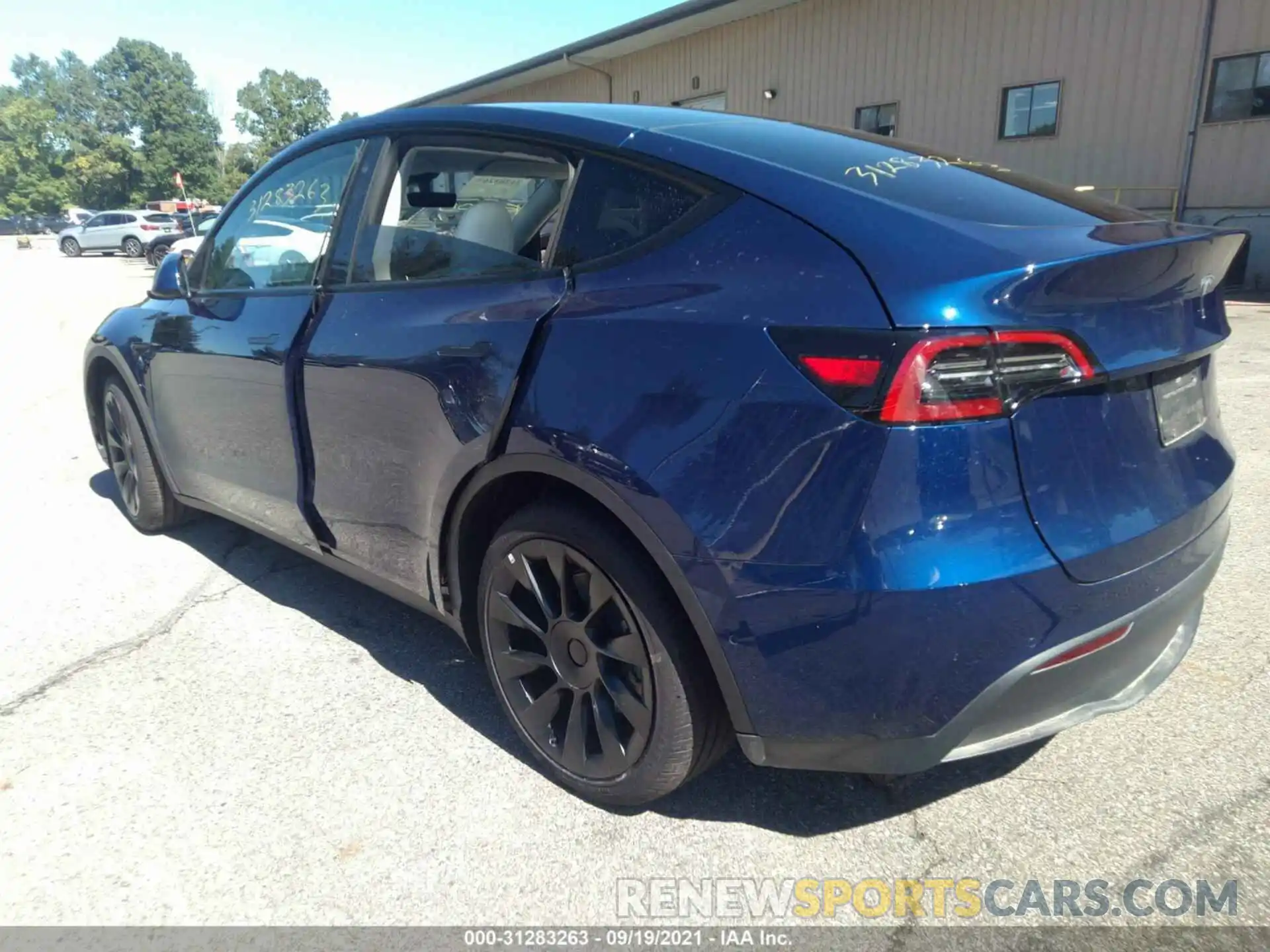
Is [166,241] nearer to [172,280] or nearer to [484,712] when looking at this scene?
[172,280]

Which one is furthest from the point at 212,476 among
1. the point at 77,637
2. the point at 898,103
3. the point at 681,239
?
the point at 898,103

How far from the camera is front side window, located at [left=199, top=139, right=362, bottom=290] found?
2.92 metres

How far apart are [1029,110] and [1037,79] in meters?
0.52

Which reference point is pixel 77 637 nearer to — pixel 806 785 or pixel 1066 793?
pixel 806 785

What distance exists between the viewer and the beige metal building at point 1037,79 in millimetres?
13234

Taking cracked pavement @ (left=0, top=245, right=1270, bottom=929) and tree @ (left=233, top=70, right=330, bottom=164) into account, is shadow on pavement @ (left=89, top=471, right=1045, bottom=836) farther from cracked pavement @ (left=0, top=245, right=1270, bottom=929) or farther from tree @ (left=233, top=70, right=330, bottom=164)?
tree @ (left=233, top=70, right=330, bottom=164)

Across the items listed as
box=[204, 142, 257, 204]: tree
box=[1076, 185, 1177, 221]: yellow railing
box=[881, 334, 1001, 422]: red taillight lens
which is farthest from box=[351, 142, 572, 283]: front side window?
box=[204, 142, 257, 204]: tree

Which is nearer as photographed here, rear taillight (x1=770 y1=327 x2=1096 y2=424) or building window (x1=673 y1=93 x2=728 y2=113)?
rear taillight (x1=770 y1=327 x2=1096 y2=424)

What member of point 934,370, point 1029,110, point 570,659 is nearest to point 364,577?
point 570,659

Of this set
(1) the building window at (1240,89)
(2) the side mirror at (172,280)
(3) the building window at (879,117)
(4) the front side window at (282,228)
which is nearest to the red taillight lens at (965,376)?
(4) the front side window at (282,228)

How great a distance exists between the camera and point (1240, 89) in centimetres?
1310

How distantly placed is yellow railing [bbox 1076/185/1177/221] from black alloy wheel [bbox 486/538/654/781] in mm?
14533

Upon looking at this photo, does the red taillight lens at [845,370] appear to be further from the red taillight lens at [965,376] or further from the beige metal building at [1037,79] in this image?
the beige metal building at [1037,79]

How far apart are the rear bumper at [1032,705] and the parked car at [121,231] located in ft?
126
